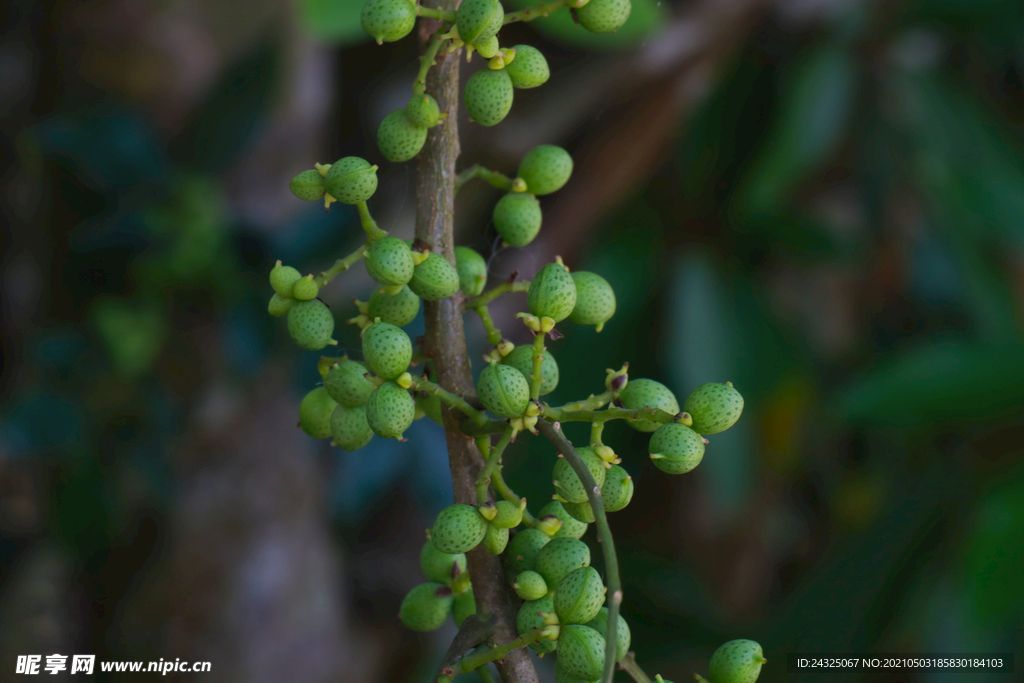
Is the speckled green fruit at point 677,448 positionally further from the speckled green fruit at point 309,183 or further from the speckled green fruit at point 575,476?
the speckled green fruit at point 309,183

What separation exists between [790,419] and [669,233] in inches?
→ 22.9

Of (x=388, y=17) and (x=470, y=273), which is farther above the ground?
(x=388, y=17)

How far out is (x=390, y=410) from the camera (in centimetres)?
49

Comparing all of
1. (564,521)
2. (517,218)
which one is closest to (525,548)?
(564,521)

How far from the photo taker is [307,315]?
57cm

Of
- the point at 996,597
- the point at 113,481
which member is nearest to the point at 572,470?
the point at 996,597

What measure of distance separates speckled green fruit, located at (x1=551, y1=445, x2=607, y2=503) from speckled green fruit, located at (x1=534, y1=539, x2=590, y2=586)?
3 cm

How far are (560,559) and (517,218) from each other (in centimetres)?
27

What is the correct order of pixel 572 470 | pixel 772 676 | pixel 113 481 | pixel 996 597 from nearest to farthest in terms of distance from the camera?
pixel 572 470 < pixel 996 597 < pixel 113 481 < pixel 772 676

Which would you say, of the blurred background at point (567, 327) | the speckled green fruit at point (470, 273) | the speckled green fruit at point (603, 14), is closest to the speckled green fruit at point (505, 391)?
the speckled green fruit at point (470, 273)

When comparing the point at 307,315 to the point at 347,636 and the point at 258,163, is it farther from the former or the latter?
the point at 347,636

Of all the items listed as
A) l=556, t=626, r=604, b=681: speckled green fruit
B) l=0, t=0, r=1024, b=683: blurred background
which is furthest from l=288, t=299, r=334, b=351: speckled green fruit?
l=0, t=0, r=1024, b=683: blurred background

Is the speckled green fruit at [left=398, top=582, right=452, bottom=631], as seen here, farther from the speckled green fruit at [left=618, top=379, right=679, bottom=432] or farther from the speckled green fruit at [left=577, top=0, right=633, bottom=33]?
the speckled green fruit at [left=577, top=0, right=633, bottom=33]

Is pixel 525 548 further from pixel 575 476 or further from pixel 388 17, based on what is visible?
pixel 388 17
